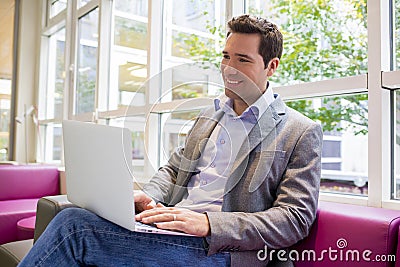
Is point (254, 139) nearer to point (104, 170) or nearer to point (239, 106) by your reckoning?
point (239, 106)

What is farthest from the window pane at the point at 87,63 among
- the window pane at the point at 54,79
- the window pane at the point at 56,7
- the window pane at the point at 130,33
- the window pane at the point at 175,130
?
the window pane at the point at 175,130

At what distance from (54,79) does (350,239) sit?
4.09 m

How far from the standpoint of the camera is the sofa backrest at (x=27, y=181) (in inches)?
125

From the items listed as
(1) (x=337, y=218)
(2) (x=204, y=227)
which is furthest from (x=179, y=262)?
(1) (x=337, y=218)

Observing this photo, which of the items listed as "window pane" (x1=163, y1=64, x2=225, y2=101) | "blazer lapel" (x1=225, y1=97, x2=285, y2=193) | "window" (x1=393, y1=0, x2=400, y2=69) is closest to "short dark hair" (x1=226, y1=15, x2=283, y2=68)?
"blazer lapel" (x1=225, y1=97, x2=285, y2=193)

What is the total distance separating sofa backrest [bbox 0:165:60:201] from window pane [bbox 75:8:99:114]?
2.25ft

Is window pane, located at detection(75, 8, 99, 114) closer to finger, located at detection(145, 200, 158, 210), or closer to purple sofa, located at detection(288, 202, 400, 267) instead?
finger, located at detection(145, 200, 158, 210)

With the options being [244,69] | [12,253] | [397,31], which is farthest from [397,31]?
[12,253]

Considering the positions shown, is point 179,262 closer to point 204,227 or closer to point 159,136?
point 204,227

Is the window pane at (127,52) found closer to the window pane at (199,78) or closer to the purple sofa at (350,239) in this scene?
the window pane at (199,78)

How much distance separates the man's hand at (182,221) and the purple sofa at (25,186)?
5.93 ft

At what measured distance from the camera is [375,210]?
129 cm

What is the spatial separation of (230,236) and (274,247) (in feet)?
0.51

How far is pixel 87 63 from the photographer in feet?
12.6
